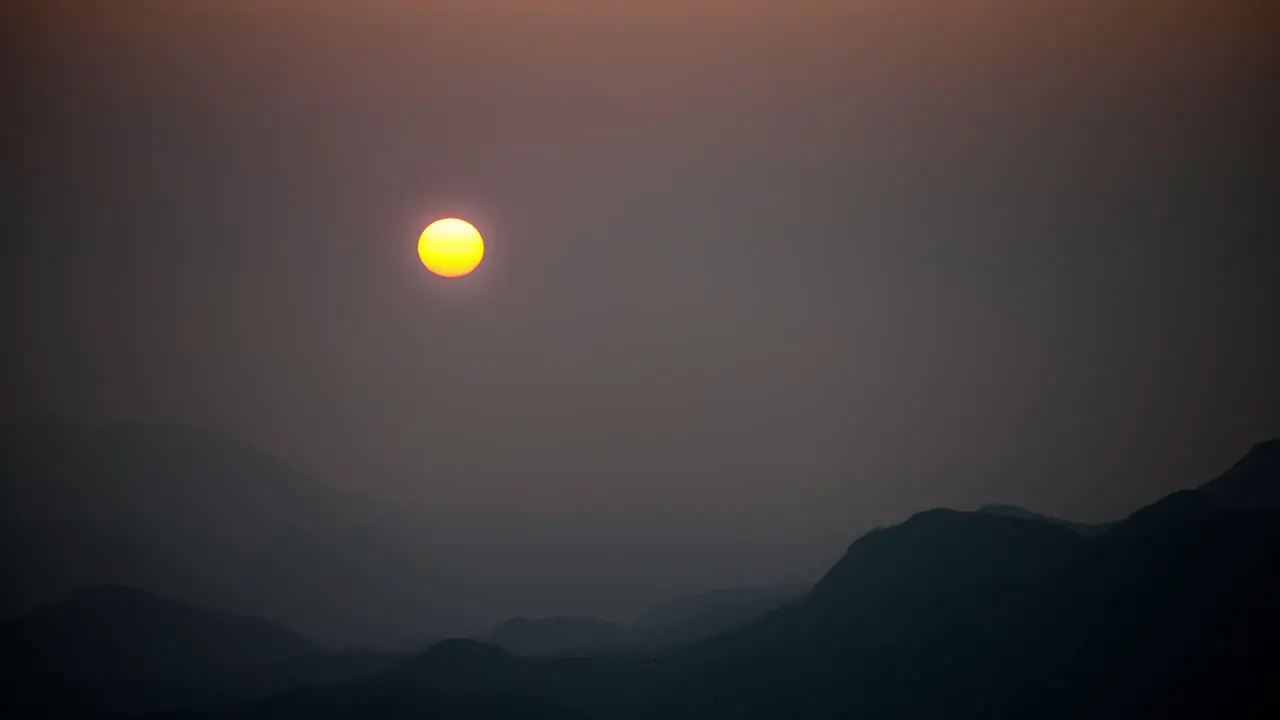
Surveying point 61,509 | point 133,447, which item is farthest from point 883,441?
point 61,509

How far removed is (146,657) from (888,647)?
6.70 feet

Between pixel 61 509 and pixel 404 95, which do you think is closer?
pixel 61 509

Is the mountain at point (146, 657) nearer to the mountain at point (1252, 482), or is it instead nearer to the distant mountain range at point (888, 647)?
the distant mountain range at point (888, 647)

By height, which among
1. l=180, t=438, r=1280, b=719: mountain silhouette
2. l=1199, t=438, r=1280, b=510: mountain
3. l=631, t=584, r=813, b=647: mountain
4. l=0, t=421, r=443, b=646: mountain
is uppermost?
l=0, t=421, r=443, b=646: mountain

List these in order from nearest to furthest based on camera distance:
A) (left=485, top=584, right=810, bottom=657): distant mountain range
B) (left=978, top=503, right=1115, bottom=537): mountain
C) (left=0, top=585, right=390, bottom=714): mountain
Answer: (left=0, top=585, right=390, bottom=714): mountain → (left=485, top=584, right=810, bottom=657): distant mountain range → (left=978, top=503, right=1115, bottom=537): mountain

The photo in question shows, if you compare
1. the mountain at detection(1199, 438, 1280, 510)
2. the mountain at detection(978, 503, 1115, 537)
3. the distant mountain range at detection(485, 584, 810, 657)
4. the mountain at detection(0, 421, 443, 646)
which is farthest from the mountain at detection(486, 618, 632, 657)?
the mountain at detection(1199, 438, 1280, 510)

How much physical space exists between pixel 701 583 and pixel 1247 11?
254cm

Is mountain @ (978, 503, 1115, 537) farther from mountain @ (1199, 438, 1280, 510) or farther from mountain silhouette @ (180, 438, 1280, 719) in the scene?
mountain @ (1199, 438, 1280, 510)

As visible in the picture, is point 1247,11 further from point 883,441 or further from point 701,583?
point 701,583

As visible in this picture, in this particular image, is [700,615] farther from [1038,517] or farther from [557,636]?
[1038,517]

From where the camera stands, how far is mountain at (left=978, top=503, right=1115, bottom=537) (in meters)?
2.52

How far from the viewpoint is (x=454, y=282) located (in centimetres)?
244

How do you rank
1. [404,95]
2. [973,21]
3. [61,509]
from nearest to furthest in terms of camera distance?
[61,509] < [404,95] < [973,21]

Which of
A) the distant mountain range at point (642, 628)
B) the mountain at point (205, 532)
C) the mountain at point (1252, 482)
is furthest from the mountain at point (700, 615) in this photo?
the mountain at point (1252, 482)
